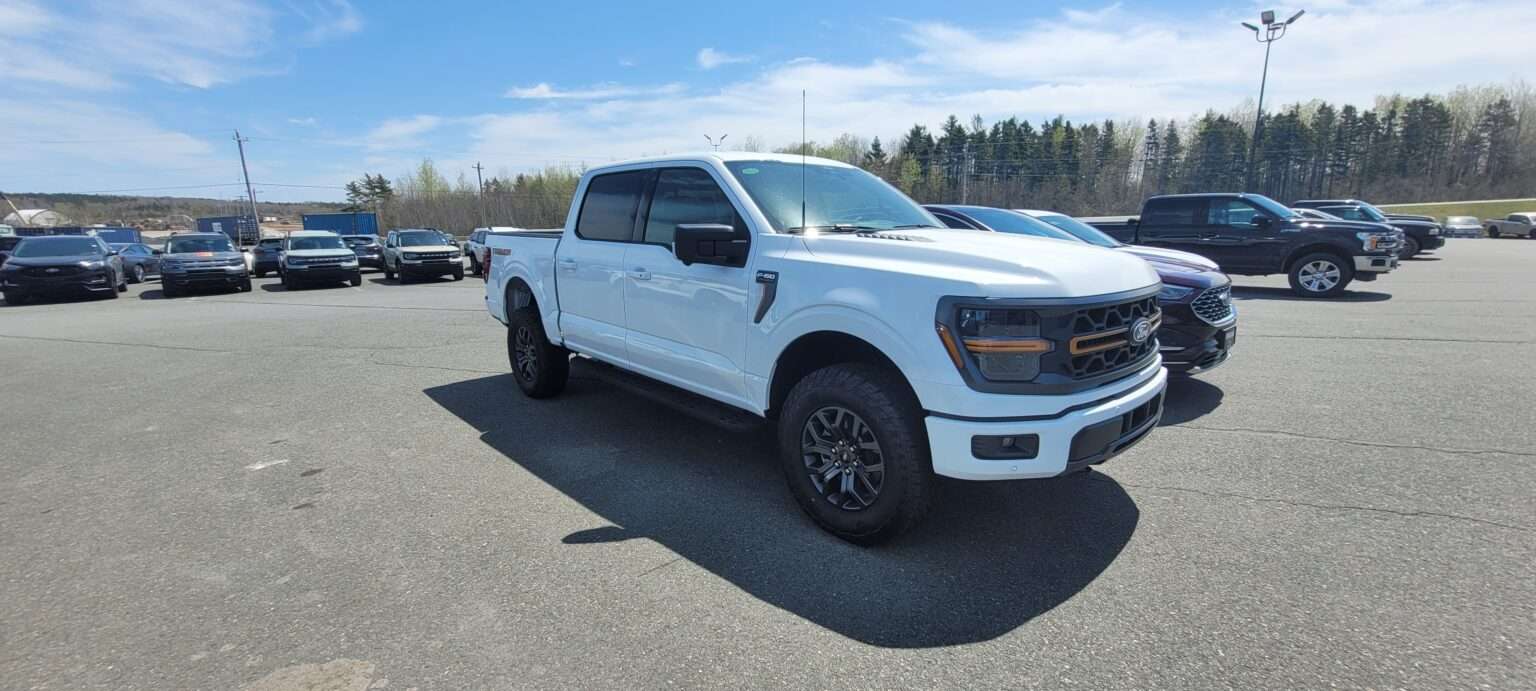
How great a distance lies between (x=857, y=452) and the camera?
11.0 ft

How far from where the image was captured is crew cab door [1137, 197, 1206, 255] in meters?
12.8

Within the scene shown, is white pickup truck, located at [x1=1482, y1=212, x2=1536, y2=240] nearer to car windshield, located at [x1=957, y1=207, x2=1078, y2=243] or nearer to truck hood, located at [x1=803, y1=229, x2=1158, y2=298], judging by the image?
car windshield, located at [x1=957, y1=207, x2=1078, y2=243]

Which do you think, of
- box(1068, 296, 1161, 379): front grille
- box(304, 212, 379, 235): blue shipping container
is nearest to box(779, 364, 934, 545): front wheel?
box(1068, 296, 1161, 379): front grille

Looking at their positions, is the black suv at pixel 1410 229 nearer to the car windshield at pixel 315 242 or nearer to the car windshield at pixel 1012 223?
the car windshield at pixel 1012 223

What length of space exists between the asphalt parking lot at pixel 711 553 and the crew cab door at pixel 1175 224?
6.93m

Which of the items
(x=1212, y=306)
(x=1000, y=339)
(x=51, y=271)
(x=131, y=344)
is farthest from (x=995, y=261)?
(x=51, y=271)

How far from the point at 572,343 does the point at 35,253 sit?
1924 centimetres

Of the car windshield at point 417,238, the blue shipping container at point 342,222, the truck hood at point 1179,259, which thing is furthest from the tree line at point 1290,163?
the truck hood at point 1179,259

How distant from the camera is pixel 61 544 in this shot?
140 inches

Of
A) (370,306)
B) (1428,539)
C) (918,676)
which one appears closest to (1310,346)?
(1428,539)

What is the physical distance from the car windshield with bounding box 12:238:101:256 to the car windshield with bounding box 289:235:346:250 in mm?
4012

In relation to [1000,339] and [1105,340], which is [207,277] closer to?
[1000,339]

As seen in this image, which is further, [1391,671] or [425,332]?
[425,332]

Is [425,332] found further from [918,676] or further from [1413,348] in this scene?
[1413,348]
